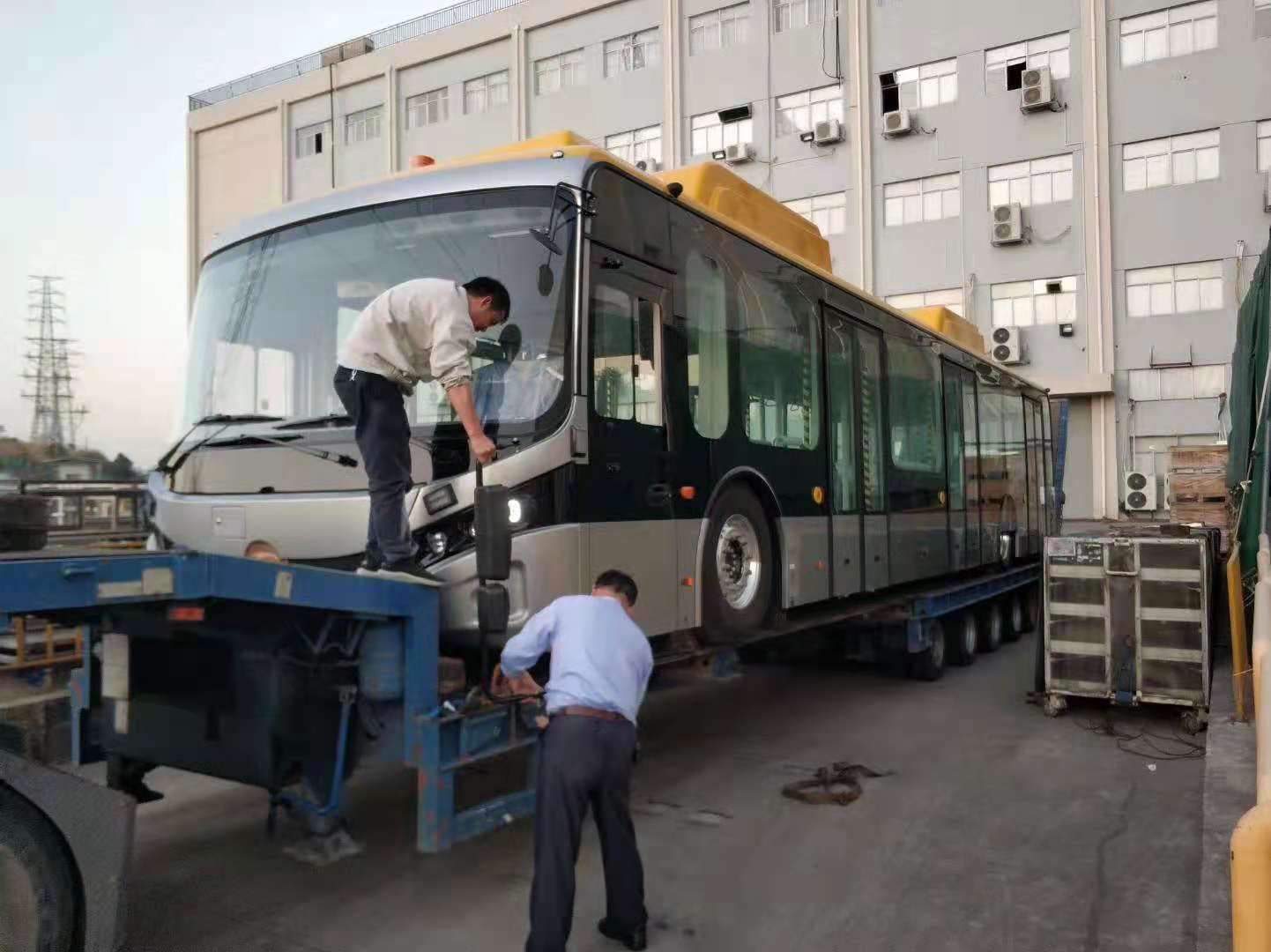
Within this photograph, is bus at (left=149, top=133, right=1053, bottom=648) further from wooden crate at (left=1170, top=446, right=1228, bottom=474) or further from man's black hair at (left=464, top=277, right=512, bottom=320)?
wooden crate at (left=1170, top=446, right=1228, bottom=474)

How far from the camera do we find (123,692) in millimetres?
4316

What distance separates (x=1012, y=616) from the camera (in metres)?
13.9

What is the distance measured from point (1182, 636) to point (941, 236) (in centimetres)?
2027

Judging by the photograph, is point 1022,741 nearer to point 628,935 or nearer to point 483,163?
point 628,935

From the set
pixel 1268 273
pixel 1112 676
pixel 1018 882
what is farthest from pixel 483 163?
pixel 1268 273

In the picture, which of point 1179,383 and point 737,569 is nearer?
point 737,569

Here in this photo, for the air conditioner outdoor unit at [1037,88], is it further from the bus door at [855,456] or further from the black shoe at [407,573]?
the black shoe at [407,573]

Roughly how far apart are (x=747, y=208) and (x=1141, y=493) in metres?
20.1

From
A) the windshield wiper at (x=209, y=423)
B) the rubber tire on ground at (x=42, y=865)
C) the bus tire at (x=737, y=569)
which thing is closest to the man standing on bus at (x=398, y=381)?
the windshield wiper at (x=209, y=423)

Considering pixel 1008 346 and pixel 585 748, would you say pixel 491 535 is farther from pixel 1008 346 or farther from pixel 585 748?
pixel 1008 346

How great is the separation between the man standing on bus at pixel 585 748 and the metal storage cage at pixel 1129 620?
219 inches

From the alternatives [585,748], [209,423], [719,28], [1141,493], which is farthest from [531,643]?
[719,28]

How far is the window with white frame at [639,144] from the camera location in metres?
30.6

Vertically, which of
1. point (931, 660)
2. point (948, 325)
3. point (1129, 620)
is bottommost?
point (931, 660)
